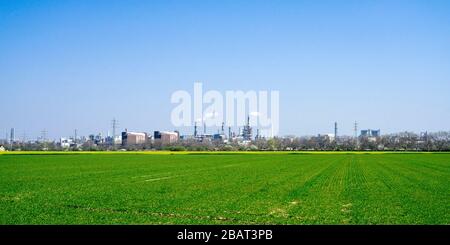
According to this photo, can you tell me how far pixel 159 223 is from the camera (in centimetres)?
1595

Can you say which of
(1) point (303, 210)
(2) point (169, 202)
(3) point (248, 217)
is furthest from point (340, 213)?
(2) point (169, 202)

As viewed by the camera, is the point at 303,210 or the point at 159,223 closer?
the point at 159,223

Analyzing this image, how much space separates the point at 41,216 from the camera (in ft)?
56.6

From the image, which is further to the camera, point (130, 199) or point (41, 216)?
point (130, 199)

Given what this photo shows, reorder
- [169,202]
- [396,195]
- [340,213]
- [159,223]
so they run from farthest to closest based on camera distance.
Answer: [396,195] → [169,202] → [340,213] → [159,223]

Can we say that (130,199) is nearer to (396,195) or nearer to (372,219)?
(372,219)
